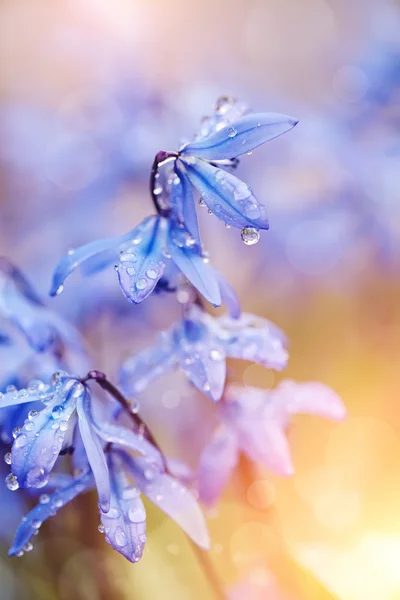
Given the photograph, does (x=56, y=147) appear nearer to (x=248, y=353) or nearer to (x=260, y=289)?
(x=260, y=289)

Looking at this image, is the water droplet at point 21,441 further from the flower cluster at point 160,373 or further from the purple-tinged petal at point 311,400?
the purple-tinged petal at point 311,400

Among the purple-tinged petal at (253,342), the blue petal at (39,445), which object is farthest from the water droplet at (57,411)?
the purple-tinged petal at (253,342)

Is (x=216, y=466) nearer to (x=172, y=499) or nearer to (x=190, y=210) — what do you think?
(x=172, y=499)

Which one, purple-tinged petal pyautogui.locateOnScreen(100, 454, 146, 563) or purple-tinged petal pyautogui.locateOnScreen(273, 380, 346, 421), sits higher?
purple-tinged petal pyautogui.locateOnScreen(100, 454, 146, 563)

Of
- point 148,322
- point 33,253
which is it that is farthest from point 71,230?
point 148,322

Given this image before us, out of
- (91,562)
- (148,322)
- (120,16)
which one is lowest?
(91,562)

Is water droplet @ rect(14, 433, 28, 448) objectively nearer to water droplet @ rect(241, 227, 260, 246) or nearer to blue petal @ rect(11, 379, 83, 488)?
blue petal @ rect(11, 379, 83, 488)

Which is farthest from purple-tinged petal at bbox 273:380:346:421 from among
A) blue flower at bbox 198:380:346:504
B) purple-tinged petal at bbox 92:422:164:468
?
purple-tinged petal at bbox 92:422:164:468

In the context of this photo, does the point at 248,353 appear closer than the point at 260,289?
Yes
